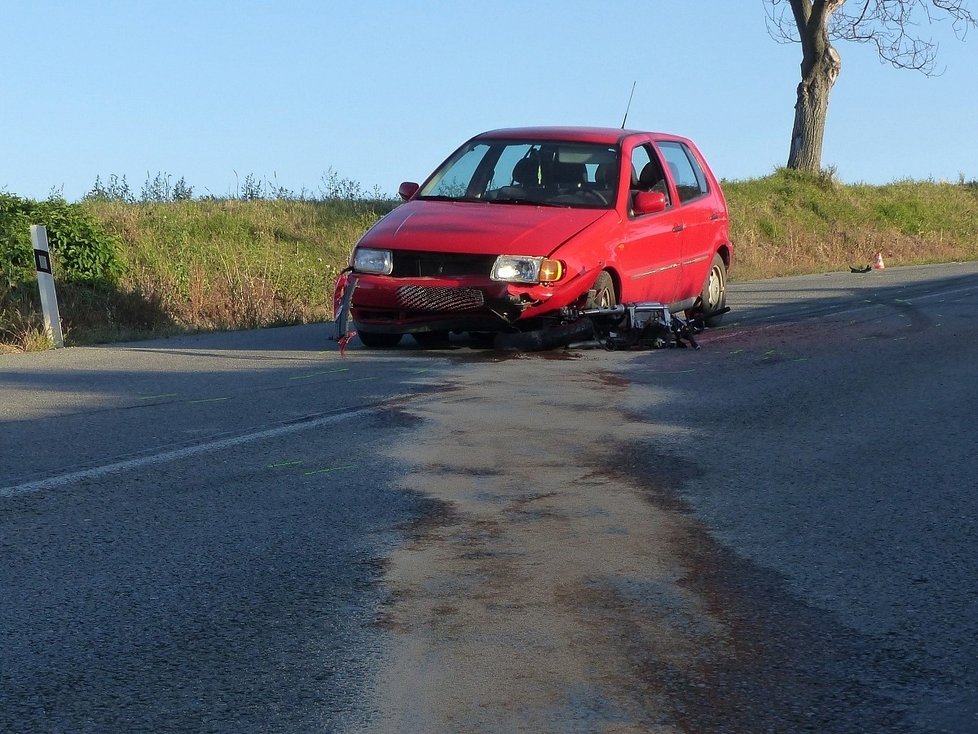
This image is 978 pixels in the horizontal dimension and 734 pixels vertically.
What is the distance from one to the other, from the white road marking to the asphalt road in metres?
0.02

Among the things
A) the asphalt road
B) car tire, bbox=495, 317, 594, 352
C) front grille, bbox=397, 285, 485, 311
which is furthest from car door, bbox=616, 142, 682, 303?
the asphalt road

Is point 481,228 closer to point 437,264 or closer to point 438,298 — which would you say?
point 437,264

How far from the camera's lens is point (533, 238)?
10469mm

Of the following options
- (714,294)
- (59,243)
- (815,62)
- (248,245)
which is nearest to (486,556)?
(714,294)

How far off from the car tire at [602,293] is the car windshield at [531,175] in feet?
2.10

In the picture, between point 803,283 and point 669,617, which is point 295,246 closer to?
point 803,283

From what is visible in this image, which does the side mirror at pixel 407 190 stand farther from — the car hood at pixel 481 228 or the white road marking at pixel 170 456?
the white road marking at pixel 170 456

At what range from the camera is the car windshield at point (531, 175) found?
454 inches

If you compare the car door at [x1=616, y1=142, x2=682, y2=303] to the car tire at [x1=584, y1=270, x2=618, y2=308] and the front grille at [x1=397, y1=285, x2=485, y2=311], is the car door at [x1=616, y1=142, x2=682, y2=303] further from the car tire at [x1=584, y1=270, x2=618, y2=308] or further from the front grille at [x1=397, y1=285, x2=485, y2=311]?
the front grille at [x1=397, y1=285, x2=485, y2=311]

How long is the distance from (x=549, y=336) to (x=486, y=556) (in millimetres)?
5935

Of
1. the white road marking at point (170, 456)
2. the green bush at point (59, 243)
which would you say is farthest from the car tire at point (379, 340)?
the green bush at point (59, 243)

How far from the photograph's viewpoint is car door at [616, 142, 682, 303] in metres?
11.3

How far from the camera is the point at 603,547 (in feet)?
16.1

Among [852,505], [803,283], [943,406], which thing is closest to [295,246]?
[803,283]
